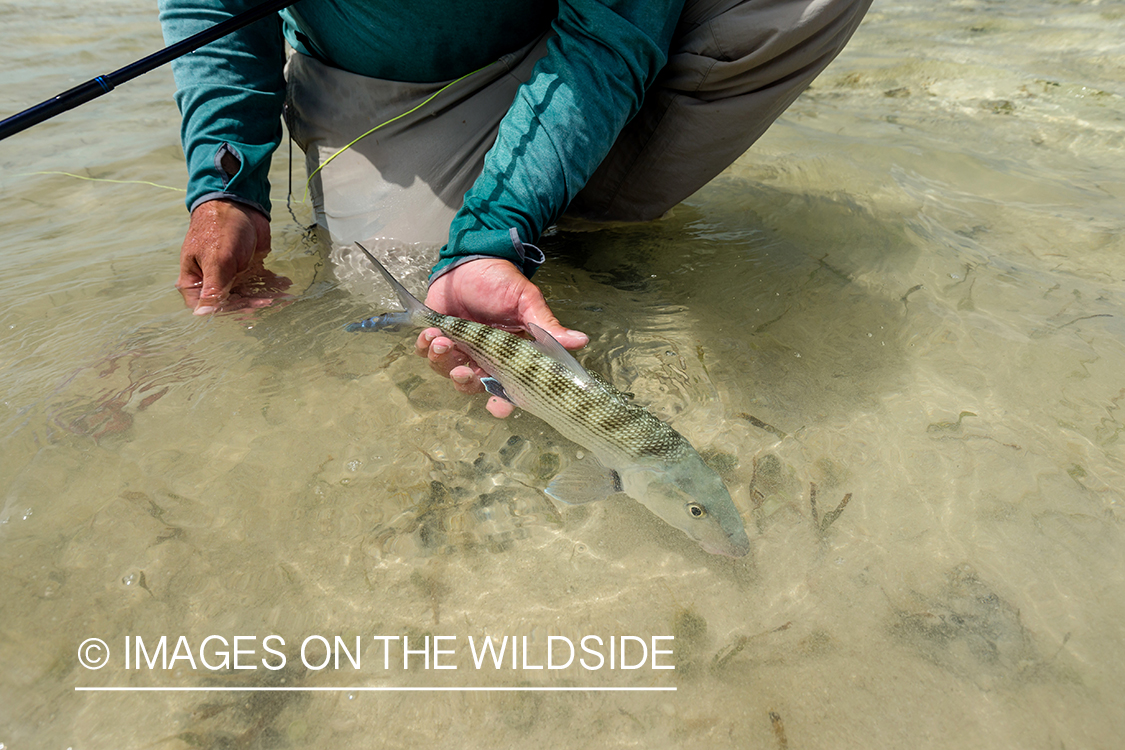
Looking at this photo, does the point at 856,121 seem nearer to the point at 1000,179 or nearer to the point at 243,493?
the point at 1000,179

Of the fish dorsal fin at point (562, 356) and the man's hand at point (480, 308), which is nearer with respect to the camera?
the fish dorsal fin at point (562, 356)

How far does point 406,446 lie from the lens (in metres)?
2.20

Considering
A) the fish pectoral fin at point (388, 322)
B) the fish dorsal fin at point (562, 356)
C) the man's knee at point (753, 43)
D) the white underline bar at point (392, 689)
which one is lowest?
the white underline bar at point (392, 689)

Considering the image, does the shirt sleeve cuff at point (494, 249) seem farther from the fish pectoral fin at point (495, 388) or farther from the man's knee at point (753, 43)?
the man's knee at point (753, 43)

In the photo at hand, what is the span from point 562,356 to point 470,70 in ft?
5.71

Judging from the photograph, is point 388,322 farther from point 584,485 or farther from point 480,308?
point 584,485

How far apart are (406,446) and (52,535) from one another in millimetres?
1063

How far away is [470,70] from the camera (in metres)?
3.00

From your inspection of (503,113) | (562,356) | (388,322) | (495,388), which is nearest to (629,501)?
(562,356)

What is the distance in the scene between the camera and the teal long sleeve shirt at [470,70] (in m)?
2.37

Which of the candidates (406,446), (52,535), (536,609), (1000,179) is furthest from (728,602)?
(1000,179)

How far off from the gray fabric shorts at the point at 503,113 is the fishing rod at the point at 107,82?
70 centimetres

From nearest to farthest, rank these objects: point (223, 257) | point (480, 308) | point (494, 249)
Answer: point (494, 249) < point (480, 308) < point (223, 257)

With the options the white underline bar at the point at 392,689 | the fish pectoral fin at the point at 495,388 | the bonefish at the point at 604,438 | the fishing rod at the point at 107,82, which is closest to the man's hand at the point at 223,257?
the fishing rod at the point at 107,82
